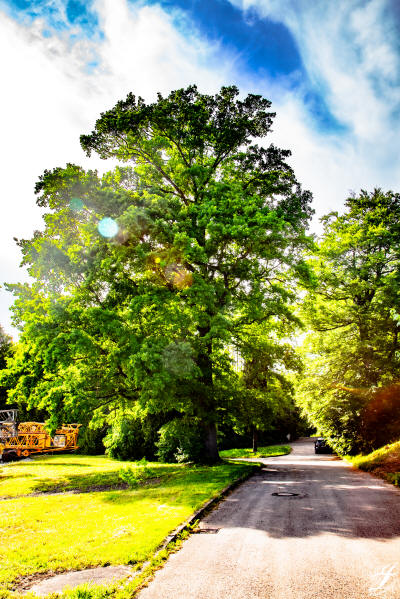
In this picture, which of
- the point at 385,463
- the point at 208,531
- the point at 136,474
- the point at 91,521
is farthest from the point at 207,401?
the point at 208,531

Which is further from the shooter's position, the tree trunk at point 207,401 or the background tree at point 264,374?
the background tree at point 264,374

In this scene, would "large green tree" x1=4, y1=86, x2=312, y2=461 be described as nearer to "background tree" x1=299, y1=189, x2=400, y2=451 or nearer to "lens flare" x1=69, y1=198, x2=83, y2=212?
"lens flare" x1=69, y1=198, x2=83, y2=212

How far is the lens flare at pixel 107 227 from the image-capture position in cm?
1520

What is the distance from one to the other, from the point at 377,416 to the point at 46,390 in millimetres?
17163

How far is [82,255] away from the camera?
1541 centimetres

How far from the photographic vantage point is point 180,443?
70.8 feet

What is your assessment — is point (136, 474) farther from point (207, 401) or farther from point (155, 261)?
point (155, 261)

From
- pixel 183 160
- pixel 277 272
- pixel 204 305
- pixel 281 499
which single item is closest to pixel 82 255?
pixel 204 305

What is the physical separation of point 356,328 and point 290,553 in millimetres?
17898

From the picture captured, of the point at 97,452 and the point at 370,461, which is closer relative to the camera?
the point at 370,461

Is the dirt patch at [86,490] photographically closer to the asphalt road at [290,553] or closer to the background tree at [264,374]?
the asphalt road at [290,553]

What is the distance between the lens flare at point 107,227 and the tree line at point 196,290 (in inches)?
2.7

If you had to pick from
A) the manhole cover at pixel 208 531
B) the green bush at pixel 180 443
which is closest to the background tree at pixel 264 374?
the green bush at pixel 180 443

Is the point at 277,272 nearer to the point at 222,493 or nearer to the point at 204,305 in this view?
the point at 204,305
